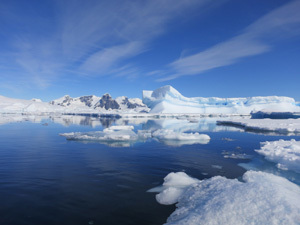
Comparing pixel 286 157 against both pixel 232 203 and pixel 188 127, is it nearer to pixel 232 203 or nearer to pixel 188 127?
pixel 232 203

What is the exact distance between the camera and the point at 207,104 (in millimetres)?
70562

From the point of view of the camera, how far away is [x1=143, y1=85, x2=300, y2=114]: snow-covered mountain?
5919 centimetres

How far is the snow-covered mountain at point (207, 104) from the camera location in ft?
194

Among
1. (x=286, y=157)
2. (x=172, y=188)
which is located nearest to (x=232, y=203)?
(x=172, y=188)

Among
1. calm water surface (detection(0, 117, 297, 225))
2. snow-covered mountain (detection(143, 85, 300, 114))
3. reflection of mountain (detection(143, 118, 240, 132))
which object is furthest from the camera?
snow-covered mountain (detection(143, 85, 300, 114))

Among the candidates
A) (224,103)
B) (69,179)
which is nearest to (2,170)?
(69,179)

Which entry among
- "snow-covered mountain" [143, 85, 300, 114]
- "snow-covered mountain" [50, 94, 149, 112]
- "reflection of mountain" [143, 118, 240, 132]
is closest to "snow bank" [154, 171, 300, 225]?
"reflection of mountain" [143, 118, 240, 132]

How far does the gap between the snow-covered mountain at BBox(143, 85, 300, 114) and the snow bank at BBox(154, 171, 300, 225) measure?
5161 centimetres

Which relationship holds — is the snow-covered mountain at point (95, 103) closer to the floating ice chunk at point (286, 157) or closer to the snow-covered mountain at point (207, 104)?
the snow-covered mountain at point (207, 104)

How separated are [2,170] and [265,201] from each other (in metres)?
8.88

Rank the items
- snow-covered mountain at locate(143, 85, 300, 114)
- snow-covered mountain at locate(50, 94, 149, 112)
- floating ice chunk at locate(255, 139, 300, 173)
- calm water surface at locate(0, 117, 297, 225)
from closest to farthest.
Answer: calm water surface at locate(0, 117, 297, 225), floating ice chunk at locate(255, 139, 300, 173), snow-covered mountain at locate(143, 85, 300, 114), snow-covered mountain at locate(50, 94, 149, 112)

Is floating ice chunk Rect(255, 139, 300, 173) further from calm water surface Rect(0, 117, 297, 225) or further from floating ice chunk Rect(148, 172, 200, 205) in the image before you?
floating ice chunk Rect(148, 172, 200, 205)

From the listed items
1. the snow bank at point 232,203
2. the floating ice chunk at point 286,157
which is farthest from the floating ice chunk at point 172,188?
the floating ice chunk at point 286,157

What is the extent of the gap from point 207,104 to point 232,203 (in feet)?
227
